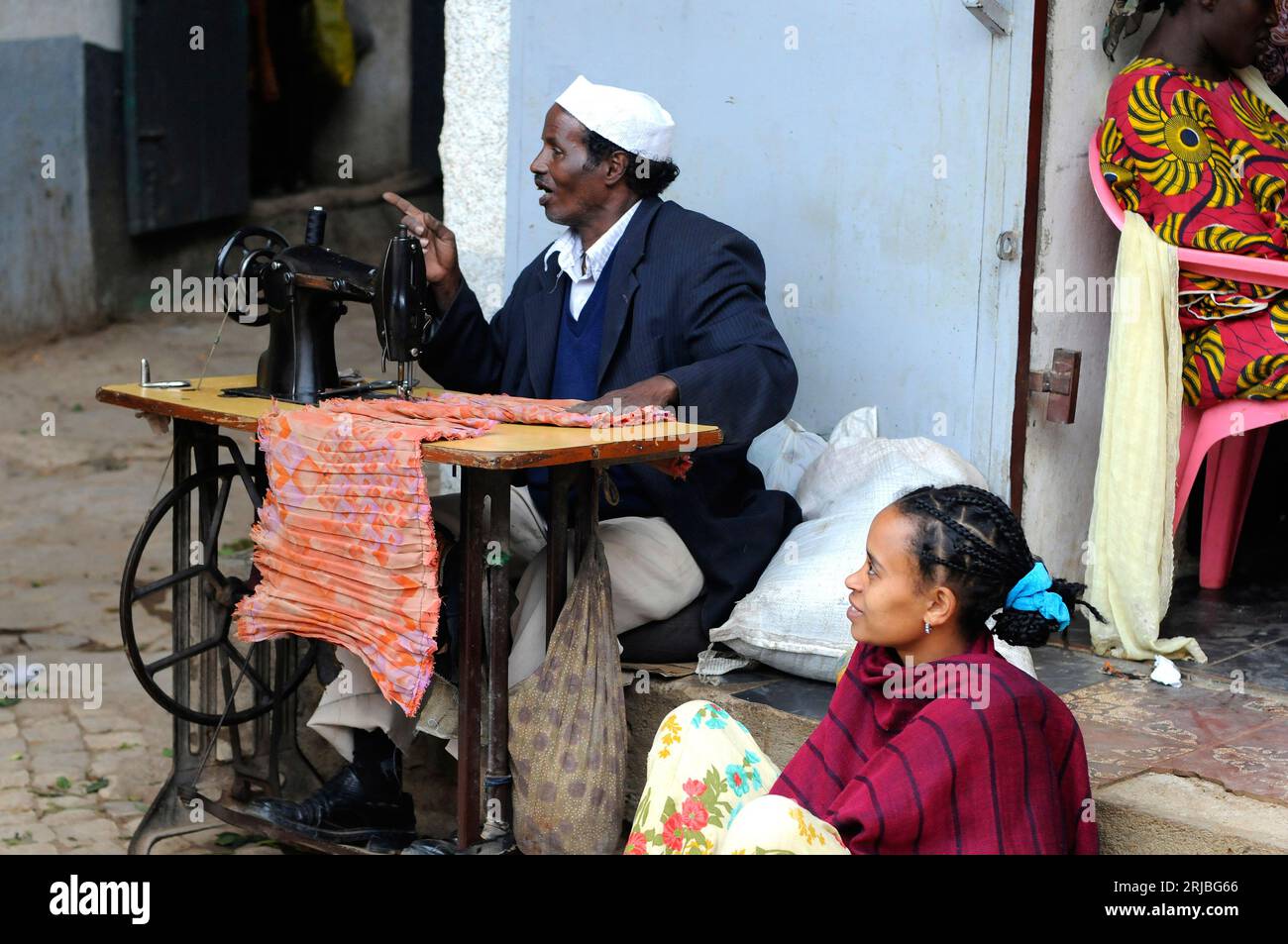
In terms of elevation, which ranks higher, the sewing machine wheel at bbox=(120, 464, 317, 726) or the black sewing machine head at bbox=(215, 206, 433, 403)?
the black sewing machine head at bbox=(215, 206, 433, 403)

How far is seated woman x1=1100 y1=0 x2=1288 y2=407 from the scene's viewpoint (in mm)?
3676

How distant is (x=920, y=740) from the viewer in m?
2.28

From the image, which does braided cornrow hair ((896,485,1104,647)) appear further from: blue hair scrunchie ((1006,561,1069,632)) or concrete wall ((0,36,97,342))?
concrete wall ((0,36,97,342))

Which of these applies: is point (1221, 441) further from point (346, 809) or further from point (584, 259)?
point (346, 809)

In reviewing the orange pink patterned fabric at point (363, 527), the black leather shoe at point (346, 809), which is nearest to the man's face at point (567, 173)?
the orange pink patterned fabric at point (363, 527)

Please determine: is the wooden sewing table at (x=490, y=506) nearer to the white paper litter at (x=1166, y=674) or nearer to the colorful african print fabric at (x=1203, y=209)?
the white paper litter at (x=1166, y=674)

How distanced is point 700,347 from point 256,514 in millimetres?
1053

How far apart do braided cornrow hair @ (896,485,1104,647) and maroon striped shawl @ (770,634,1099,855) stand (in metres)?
0.09

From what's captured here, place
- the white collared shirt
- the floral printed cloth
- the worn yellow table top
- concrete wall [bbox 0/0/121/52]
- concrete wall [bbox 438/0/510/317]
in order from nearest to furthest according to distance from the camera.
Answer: the floral printed cloth → the worn yellow table top → the white collared shirt → concrete wall [bbox 438/0/510/317] → concrete wall [bbox 0/0/121/52]

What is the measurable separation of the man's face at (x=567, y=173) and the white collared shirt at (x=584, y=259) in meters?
0.07

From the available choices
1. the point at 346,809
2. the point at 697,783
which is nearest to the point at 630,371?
the point at 346,809

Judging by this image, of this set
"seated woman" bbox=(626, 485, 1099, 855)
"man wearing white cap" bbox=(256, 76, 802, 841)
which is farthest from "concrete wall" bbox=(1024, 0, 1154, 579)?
"seated woman" bbox=(626, 485, 1099, 855)
